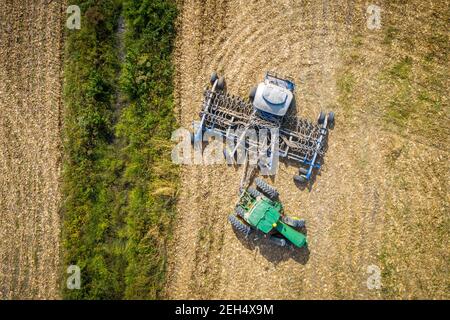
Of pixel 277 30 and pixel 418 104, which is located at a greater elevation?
pixel 277 30

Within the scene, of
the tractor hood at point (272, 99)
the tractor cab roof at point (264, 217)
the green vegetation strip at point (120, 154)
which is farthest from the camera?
the green vegetation strip at point (120, 154)

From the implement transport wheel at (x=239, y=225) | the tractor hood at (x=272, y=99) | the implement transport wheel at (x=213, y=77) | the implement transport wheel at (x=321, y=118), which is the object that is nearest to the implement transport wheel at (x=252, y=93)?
the tractor hood at (x=272, y=99)

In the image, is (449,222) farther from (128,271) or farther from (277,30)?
(128,271)

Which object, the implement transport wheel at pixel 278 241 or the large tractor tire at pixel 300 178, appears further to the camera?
the large tractor tire at pixel 300 178

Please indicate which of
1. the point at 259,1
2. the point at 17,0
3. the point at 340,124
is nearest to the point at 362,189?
the point at 340,124

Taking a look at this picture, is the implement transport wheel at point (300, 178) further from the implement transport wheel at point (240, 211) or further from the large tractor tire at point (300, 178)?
the implement transport wheel at point (240, 211)

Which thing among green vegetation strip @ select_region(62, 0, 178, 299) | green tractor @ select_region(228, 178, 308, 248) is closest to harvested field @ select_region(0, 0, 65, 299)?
green vegetation strip @ select_region(62, 0, 178, 299)

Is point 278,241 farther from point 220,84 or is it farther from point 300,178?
point 220,84
